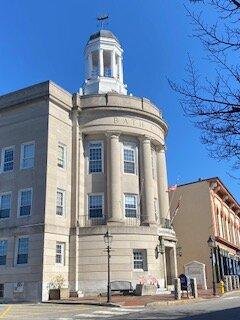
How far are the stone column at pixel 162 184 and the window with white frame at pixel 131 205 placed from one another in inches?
144

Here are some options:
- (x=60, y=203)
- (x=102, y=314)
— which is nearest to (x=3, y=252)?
(x=60, y=203)

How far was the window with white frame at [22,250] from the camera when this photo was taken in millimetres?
30188

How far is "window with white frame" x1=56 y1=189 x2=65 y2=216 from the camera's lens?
32219 mm

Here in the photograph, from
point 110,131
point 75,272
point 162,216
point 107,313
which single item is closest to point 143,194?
point 162,216

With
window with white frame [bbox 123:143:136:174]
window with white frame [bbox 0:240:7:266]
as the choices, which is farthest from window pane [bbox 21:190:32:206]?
window with white frame [bbox 123:143:136:174]

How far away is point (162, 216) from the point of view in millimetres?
37500

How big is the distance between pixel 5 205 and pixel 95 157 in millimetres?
8100

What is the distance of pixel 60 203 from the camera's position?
107 ft

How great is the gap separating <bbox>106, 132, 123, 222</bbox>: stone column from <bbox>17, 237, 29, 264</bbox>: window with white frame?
651cm

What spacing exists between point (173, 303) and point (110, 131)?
15.6 metres

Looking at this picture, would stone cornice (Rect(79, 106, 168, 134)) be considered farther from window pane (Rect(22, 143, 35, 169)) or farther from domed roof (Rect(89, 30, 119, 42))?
domed roof (Rect(89, 30, 119, 42))

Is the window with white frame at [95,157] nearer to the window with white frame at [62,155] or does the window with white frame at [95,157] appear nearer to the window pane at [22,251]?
the window with white frame at [62,155]

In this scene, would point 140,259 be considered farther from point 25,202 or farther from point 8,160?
point 8,160

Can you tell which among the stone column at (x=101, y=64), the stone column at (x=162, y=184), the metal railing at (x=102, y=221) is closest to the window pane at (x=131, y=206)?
the metal railing at (x=102, y=221)
